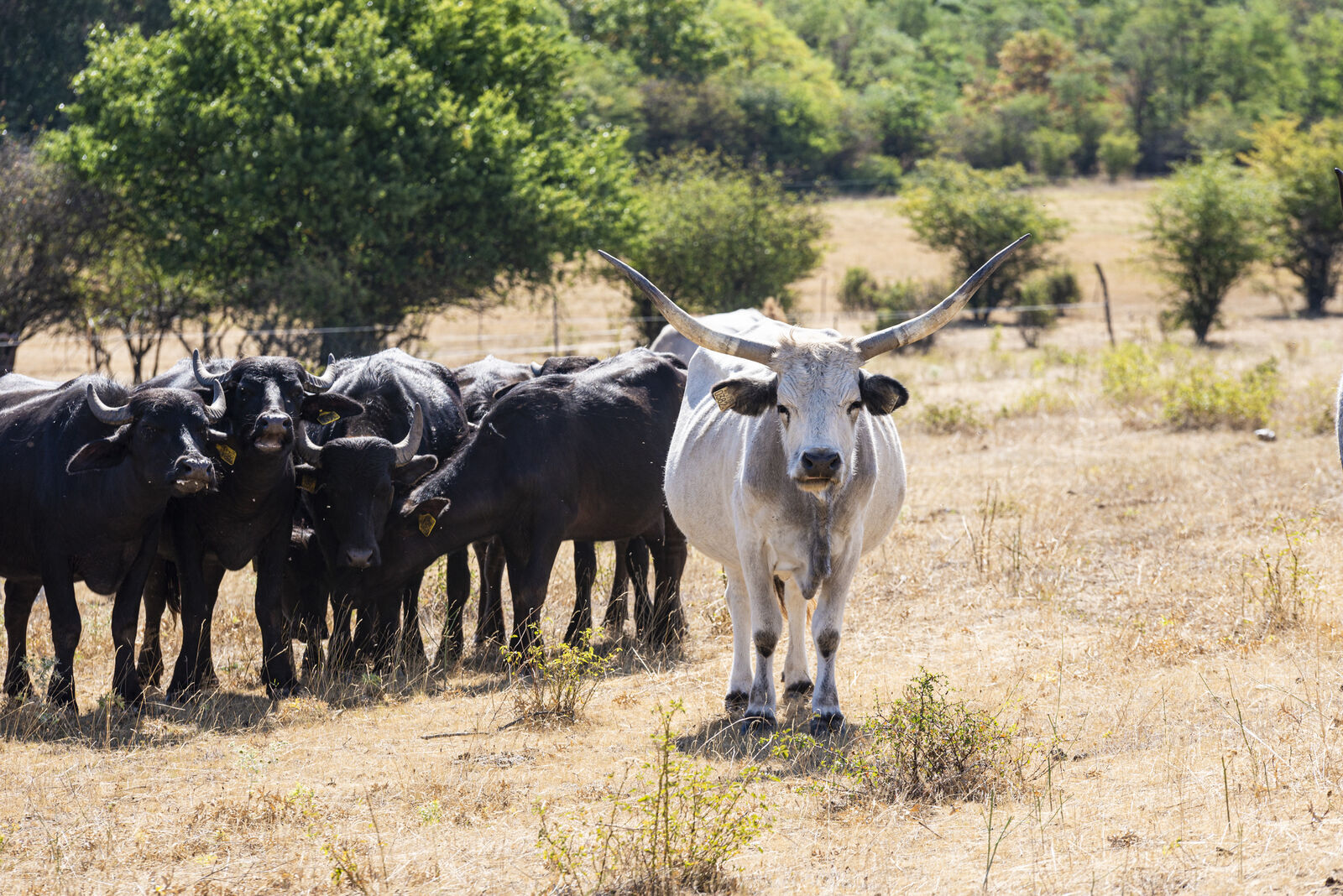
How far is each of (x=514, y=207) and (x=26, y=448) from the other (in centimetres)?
1639

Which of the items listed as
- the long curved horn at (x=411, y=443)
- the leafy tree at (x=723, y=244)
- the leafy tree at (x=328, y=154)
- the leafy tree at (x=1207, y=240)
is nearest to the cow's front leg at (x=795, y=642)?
the long curved horn at (x=411, y=443)

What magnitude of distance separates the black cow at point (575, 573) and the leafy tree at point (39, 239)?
1499 centimetres

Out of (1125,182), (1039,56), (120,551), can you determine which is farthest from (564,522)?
(1039,56)

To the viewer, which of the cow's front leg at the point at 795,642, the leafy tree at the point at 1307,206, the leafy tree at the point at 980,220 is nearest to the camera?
the cow's front leg at the point at 795,642

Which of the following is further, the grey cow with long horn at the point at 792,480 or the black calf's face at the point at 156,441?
the black calf's face at the point at 156,441

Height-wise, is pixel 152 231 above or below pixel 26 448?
above

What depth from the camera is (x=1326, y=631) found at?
24.3ft

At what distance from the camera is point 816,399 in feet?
19.0

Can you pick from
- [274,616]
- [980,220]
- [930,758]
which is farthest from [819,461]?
[980,220]

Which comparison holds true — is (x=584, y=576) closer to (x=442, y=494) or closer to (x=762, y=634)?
(x=442, y=494)

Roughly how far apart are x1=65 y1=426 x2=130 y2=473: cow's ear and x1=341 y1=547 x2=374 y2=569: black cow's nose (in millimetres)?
1257

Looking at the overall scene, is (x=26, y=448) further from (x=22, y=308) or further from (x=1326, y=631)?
(x=22, y=308)

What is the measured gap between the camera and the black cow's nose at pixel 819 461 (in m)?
5.55

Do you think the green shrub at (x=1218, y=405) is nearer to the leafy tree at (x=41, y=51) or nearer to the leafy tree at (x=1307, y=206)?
the leafy tree at (x=1307, y=206)
